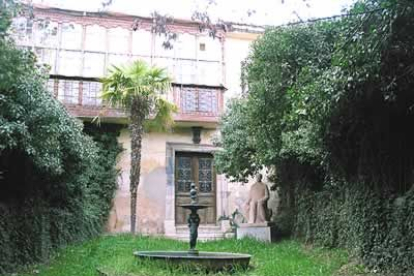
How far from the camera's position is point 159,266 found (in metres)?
8.80

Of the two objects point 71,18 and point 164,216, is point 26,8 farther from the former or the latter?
point 164,216

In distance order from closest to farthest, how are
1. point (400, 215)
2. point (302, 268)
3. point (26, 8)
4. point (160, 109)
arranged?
point (26, 8)
point (400, 215)
point (302, 268)
point (160, 109)

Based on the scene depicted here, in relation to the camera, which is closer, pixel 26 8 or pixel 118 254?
pixel 26 8

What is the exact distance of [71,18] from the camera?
1672cm

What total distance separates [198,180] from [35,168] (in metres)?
8.37

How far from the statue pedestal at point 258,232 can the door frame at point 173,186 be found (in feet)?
9.66

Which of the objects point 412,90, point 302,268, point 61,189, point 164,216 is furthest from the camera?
point 164,216

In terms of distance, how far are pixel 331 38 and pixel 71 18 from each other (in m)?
9.52

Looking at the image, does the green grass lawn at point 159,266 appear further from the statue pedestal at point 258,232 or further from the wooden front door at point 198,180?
the wooden front door at point 198,180

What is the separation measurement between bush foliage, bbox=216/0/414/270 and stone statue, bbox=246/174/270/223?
106 inches

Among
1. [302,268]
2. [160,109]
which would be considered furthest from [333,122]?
[160,109]

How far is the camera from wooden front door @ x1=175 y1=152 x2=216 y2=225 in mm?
18484

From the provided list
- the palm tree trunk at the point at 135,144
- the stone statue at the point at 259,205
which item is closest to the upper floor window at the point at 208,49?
the palm tree trunk at the point at 135,144

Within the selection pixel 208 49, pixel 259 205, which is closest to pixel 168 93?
pixel 208 49
